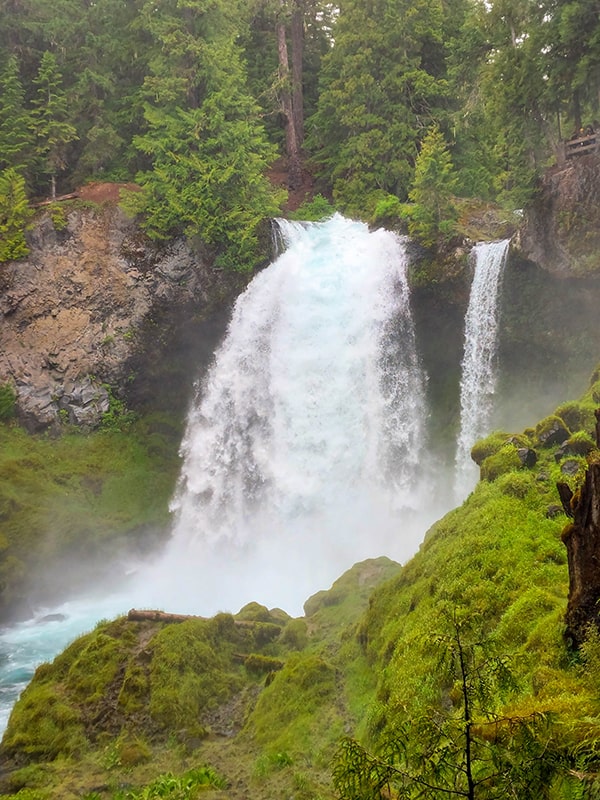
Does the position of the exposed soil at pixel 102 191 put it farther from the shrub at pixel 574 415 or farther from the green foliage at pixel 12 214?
the shrub at pixel 574 415

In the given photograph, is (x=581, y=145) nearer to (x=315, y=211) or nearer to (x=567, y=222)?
(x=567, y=222)

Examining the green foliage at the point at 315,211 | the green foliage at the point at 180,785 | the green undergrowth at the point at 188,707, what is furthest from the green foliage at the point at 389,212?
the green foliage at the point at 180,785

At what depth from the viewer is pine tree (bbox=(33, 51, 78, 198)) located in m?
23.9

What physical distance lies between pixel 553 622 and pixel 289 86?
30.8m

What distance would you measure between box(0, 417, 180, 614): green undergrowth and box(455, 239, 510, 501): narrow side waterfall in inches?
445

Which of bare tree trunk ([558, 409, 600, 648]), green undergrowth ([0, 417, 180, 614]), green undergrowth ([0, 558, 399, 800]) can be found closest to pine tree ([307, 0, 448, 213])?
green undergrowth ([0, 417, 180, 614])

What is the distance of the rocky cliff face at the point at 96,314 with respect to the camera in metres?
21.7

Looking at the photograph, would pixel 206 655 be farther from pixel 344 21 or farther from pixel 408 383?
pixel 344 21

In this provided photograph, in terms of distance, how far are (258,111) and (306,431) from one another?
15134 millimetres

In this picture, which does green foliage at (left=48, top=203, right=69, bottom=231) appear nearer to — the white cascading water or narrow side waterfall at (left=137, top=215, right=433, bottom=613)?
narrow side waterfall at (left=137, top=215, right=433, bottom=613)

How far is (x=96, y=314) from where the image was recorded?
74.2ft

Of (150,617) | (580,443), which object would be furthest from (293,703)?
(580,443)

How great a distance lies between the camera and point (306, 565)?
60.3ft

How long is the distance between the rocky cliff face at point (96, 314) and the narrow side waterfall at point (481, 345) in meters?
9.58
